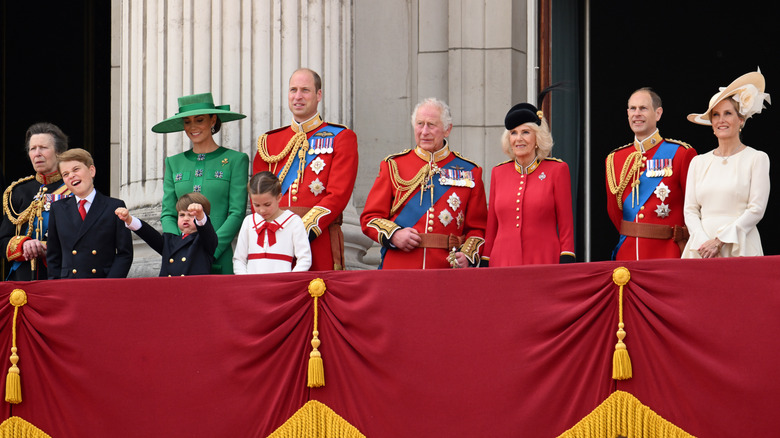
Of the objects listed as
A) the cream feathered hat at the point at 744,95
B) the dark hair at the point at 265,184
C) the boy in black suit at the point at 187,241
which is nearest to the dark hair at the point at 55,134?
the boy in black suit at the point at 187,241

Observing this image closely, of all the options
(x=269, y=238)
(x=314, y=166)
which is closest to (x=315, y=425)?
(x=269, y=238)

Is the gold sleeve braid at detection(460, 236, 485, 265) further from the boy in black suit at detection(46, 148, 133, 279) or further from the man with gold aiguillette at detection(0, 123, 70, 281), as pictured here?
the man with gold aiguillette at detection(0, 123, 70, 281)

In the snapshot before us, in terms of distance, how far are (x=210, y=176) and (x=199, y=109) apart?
0.44 metres

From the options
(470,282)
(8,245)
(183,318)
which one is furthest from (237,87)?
Result: (470,282)

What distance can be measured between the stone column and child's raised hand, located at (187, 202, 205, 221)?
151 centimetres

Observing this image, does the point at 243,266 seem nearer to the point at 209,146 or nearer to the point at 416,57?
the point at 209,146

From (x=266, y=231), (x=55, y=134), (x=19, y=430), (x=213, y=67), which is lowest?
(x=19, y=430)

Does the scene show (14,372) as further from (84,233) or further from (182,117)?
(182,117)

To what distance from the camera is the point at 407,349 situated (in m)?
6.21

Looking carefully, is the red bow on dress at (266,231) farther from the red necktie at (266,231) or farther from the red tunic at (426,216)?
the red tunic at (426,216)

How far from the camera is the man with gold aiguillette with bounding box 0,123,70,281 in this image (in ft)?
25.4

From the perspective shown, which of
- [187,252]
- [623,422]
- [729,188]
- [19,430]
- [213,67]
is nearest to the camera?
[623,422]

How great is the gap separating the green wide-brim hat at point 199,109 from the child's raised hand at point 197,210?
39.5 inches

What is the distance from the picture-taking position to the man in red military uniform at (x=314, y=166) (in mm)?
7512
